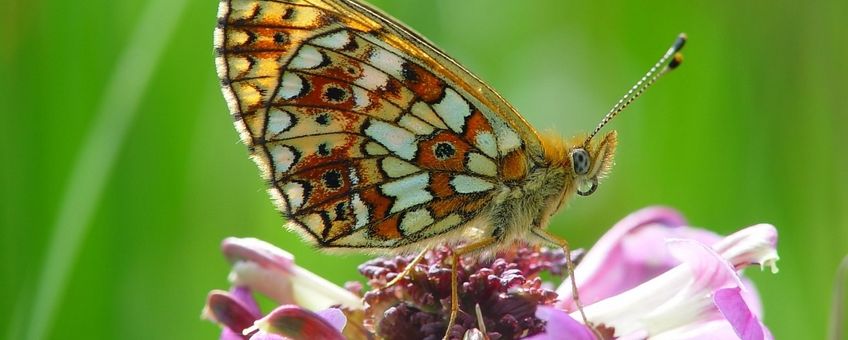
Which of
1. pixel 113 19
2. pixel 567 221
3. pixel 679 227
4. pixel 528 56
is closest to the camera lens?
pixel 679 227

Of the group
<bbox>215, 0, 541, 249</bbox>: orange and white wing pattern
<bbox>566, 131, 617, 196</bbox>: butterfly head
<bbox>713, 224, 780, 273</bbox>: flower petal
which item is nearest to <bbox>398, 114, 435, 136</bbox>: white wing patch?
<bbox>215, 0, 541, 249</bbox>: orange and white wing pattern

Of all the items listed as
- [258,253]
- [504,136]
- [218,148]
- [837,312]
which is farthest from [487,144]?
[218,148]

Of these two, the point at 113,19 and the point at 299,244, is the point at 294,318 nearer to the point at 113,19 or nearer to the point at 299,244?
the point at 299,244

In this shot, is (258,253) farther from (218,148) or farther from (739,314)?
(218,148)

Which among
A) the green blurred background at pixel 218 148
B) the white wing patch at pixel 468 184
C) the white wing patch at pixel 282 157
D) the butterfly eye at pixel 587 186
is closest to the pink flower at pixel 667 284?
the butterfly eye at pixel 587 186

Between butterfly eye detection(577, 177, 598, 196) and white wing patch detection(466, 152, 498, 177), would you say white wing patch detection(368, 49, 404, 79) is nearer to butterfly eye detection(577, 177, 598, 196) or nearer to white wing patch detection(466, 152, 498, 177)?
white wing patch detection(466, 152, 498, 177)

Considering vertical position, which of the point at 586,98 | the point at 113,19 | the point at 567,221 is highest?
the point at 113,19

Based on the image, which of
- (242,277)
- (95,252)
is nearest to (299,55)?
(242,277)
